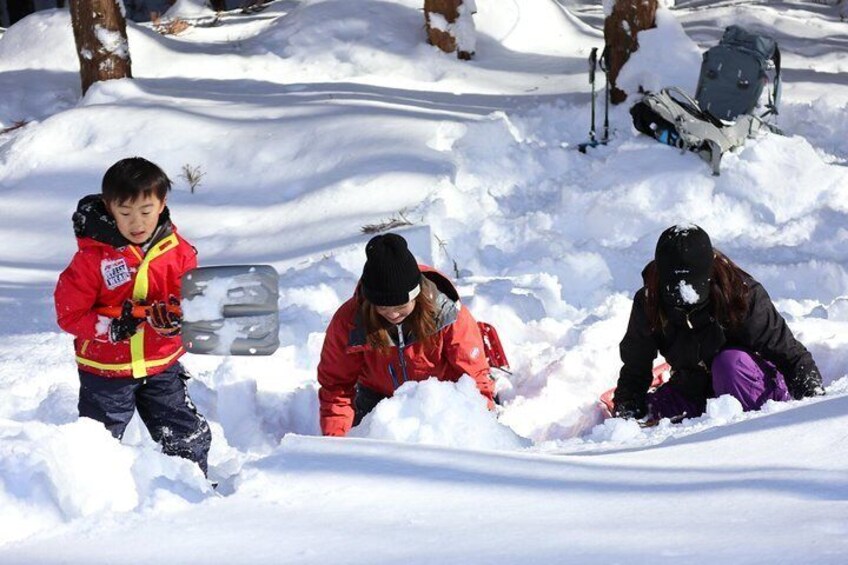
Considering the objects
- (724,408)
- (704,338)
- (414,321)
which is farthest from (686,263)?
(414,321)

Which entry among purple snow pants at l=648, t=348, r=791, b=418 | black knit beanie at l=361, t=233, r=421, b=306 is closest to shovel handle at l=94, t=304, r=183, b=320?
black knit beanie at l=361, t=233, r=421, b=306

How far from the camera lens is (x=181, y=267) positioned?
417cm

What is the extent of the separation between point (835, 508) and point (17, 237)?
6.87 m

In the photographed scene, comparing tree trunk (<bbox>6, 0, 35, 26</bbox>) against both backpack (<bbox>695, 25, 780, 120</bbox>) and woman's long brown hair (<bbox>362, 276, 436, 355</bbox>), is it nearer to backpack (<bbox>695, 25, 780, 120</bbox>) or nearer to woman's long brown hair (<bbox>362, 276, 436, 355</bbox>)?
backpack (<bbox>695, 25, 780, 120</bbox>)

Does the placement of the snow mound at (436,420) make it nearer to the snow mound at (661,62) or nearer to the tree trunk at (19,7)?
the snow mound at (661,62)

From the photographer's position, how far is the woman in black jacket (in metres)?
4.33

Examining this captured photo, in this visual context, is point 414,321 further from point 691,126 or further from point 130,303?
point 691,126

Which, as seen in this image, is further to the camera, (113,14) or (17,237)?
(113,14)

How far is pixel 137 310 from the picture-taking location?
3984 millimetres

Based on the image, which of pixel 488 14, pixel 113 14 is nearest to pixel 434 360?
pixel 113 14

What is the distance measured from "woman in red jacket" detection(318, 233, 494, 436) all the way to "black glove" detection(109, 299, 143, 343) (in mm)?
838

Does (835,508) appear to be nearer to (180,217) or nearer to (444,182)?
(444,182)

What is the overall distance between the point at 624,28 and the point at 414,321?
20.5 ft

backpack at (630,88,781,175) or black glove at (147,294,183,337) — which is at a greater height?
black glove at (147,294,183,337)
